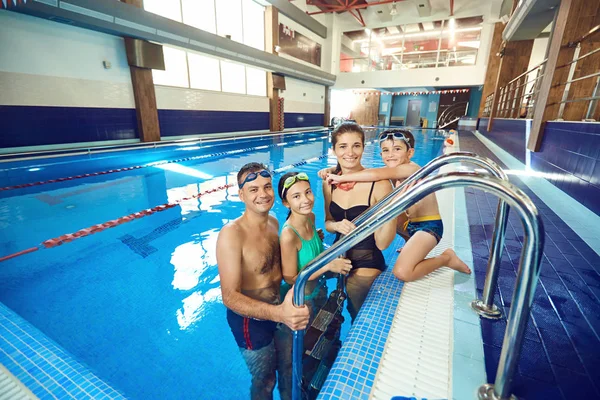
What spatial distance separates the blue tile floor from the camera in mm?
1164

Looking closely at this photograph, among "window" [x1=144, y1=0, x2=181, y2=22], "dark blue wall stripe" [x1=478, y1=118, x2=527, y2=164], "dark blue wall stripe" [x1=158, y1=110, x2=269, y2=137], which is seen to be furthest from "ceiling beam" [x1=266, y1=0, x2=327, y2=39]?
"dark blue wall stripe" [x1=478, y1=118, x2=527, y2=164]

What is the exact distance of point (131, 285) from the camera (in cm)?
280

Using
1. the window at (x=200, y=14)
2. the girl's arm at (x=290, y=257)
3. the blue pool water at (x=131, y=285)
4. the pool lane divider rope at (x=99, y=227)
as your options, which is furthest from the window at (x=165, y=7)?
the girl's arm at (x=290, y=257)

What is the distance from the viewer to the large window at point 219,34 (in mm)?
10969

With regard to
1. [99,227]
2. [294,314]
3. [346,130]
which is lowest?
[99,227]

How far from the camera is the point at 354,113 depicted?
90.7ft

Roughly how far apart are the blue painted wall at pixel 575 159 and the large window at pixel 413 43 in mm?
16774

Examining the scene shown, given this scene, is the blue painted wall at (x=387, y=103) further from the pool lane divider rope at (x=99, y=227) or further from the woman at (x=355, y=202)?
the woman at (x=355, y=202)

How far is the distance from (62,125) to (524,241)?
10822mm

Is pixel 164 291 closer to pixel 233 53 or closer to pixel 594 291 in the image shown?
pixel 594 291

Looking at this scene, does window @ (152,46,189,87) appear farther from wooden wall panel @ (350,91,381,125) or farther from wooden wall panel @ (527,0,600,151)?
wooden wall panel @ (350,91,381,125)

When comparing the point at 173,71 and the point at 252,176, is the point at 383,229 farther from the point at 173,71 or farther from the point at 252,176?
the point at 173,71

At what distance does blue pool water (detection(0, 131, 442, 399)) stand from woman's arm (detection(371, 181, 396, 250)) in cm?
130

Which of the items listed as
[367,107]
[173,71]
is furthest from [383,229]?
[367,107]
